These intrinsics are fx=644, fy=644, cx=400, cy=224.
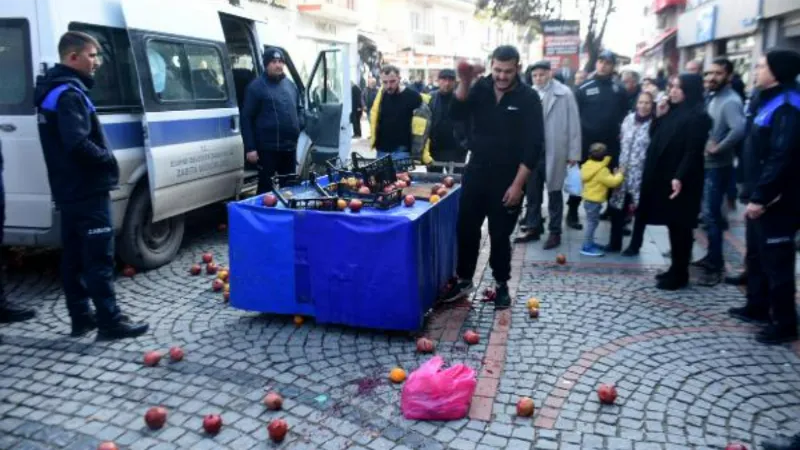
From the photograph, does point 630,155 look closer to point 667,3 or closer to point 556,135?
point 556,135

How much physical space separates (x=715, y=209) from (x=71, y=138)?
5533 mm

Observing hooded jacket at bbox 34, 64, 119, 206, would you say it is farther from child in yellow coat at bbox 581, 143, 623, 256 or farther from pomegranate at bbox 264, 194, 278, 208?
child in yellow coat at bbox 581, 143, 623, 256

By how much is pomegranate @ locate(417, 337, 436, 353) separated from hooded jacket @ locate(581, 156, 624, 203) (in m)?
3.17

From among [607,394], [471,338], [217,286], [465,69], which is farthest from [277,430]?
[465,69]

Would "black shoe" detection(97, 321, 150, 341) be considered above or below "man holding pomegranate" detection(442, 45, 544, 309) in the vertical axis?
below

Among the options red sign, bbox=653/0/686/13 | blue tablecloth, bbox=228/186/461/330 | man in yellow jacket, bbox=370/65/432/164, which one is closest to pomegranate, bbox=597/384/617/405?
blue tablecloth, bbox=228/186/461/330

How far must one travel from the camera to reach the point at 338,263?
4.65 m

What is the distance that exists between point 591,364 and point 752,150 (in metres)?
2.07

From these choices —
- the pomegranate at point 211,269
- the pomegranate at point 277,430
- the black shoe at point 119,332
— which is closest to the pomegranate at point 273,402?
the pomegranate at point 277,430

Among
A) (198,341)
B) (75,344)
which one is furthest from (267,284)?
(75,344)

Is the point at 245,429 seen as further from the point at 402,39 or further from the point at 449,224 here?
the point at 402,39

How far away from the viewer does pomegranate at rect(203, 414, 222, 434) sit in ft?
11.3

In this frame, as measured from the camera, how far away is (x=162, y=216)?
6266mm

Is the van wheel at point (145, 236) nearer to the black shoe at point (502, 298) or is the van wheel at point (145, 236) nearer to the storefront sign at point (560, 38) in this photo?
the black shoe at point (502, 298)
